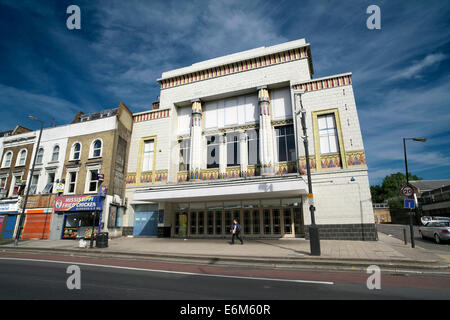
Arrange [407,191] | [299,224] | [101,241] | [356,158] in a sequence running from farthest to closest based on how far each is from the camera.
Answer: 1. [299,224]
2. [356,158]
3. [101,241]
4. [407,191]

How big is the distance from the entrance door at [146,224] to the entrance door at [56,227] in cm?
662

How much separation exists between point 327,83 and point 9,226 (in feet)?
109

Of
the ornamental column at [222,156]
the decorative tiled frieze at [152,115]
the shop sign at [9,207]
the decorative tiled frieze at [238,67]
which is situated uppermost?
the decorative tiled frieze at [238,67]

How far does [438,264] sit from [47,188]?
29531mm

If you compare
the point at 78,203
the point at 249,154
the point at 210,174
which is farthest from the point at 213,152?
the point at 78,203

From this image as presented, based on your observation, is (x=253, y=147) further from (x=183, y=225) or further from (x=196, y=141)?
(x=183, y=225)

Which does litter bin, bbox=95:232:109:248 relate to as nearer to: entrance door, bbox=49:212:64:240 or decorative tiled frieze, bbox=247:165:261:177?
entrance door, bbox=49:212:64:240

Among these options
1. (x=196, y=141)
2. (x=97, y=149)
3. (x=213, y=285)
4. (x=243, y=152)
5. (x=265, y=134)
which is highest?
(x=196, y=141)

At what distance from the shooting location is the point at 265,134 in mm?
20109

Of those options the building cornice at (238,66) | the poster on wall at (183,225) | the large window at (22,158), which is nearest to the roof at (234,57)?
the building cornice at (238,66)

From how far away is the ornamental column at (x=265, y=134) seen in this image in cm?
1958

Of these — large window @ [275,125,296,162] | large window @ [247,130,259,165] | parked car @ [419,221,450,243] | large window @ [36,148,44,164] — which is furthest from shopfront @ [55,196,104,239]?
parked car @ [419,221,450,243]

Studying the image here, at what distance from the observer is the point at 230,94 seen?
2262 centimetres

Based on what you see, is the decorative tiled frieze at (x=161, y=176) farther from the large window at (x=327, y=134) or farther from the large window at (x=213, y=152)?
the large window at (x=327, y=134)
